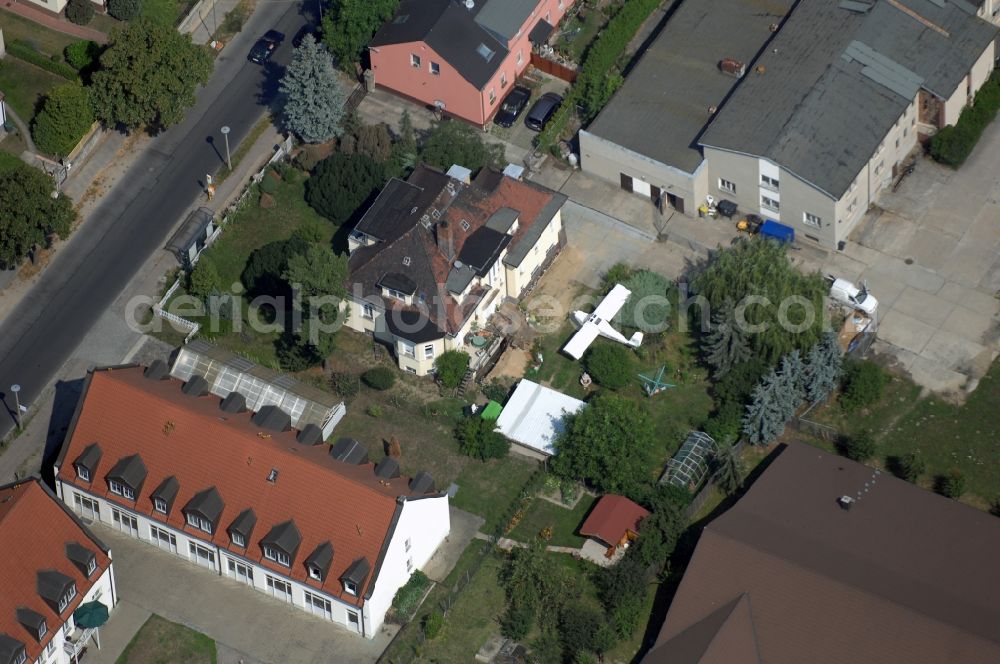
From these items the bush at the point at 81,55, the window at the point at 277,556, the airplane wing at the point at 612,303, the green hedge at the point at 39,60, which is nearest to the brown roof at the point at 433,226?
the airplane wing at the point at 612,303

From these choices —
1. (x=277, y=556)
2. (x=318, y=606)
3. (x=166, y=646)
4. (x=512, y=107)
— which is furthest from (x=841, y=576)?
(x=512, y=107)

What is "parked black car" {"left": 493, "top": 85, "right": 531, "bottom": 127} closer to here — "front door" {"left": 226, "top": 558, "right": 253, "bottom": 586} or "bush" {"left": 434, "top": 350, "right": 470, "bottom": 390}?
"bush" {"left": 434, "top": 350, "right": 470, "bottom": 390}

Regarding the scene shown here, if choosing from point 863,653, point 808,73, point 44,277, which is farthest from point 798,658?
point 44,277

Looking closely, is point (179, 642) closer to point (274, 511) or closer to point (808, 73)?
point (274, 511)

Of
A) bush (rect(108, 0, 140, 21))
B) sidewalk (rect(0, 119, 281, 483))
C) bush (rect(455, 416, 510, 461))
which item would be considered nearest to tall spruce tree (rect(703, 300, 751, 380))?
bush (rect(455, 416, 510, 461))

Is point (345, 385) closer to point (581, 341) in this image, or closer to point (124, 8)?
point (581, 341)
